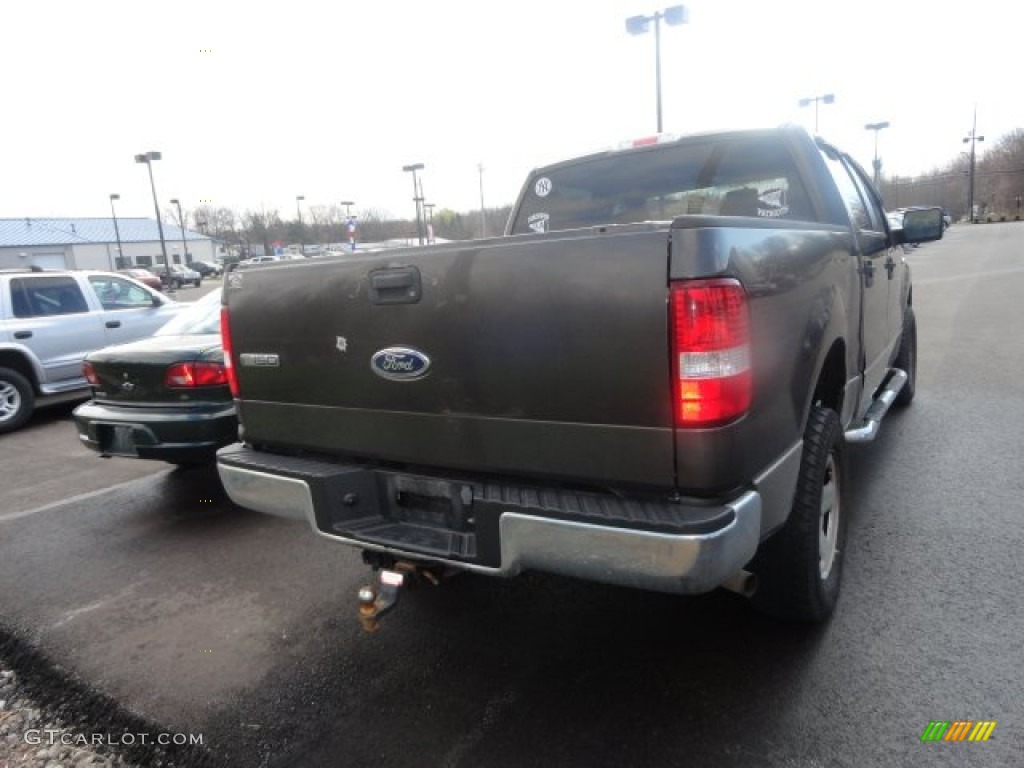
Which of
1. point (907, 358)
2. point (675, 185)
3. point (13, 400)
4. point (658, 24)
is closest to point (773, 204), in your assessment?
point (675, 185)

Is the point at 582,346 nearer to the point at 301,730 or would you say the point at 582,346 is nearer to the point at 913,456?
the point at 301,730

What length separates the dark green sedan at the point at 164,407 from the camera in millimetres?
4582

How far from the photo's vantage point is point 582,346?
2.17m

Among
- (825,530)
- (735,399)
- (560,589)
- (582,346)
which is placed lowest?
(560,589)

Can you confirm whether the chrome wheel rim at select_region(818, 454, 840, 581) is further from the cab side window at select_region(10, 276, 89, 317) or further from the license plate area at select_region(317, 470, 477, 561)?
the cab side window at select_region(10, 276, 89, 317)

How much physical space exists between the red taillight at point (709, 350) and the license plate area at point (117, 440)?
399 centimetres

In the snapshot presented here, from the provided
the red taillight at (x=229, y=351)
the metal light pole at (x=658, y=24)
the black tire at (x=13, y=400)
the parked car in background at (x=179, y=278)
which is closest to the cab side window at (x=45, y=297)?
the black tire at (x=13, y=400)

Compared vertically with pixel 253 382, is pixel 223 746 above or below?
below

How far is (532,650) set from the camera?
298 centimetres

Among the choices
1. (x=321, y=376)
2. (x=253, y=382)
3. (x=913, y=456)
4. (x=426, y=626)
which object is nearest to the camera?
(x=321, y=376)

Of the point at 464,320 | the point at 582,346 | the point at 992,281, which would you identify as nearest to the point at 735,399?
the point at 582,346

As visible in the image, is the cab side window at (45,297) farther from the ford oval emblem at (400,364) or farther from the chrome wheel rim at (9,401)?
the ford oval emblem at (400,364)

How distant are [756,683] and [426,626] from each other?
144 centimetres

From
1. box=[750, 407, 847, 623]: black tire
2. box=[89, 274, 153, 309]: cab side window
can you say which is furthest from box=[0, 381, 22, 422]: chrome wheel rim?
box=[750, 407, 847, 623]: black tire
